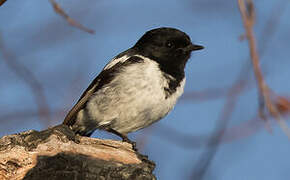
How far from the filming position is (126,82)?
497 cm

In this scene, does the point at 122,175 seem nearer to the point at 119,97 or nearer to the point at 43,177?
the point at 43,177

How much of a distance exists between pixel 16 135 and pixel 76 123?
2115mm

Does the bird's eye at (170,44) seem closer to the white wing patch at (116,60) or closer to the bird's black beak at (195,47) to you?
the bird's black beak at (195,47)

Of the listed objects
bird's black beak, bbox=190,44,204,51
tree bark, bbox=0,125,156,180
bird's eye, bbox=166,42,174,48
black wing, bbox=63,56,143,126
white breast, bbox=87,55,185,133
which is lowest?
tree bark, bbox=0,125,156,180

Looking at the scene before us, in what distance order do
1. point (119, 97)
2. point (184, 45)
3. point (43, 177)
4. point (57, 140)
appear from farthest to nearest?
point (184, 45)
point (119, 97)
point (57, 140)
point (43, 177)

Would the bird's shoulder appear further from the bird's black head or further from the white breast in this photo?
the bird's black head

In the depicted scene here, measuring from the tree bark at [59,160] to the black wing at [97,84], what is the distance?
74.7 inches

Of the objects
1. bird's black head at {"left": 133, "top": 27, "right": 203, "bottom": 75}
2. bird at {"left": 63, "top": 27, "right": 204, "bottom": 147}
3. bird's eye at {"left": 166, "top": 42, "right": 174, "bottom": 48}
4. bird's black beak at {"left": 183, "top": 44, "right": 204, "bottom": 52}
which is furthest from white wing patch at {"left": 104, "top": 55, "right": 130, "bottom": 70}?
bird's black beak at {"left": 183, "top": 44, "right": 204, "bottom": 52}

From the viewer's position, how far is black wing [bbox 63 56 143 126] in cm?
520

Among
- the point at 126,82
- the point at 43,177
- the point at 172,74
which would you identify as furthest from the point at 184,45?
the point at 43,177

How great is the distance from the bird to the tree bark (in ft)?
5.23

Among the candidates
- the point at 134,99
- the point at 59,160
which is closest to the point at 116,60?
the point at 134,99

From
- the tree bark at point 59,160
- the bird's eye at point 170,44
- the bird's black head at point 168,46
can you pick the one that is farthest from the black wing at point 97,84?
the tree bark at point 59,160

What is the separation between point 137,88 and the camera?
192 inches
